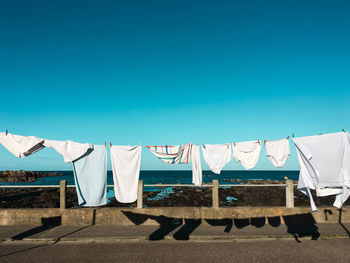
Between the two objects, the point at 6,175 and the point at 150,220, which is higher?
the point at 150,220

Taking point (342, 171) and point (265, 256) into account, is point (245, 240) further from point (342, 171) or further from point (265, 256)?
point (342, 171)

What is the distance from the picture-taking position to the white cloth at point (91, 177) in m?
8.02

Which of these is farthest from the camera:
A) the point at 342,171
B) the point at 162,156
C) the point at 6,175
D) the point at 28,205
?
the point at 6,175

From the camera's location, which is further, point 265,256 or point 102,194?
point 102,194

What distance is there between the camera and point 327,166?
6.35 meters

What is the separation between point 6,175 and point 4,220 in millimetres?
90483

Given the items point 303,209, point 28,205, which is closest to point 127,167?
point 303,209

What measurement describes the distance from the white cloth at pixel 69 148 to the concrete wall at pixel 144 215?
72.1 inches

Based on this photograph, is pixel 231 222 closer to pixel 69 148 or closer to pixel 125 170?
pixel 125 170

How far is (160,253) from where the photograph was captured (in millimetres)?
5668

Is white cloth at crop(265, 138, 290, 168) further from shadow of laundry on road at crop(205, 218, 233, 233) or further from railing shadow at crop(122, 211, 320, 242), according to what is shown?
shadow of laundry on road at crop(205, 218, 233, 233)

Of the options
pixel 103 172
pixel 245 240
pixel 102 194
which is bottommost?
pixel 245 240

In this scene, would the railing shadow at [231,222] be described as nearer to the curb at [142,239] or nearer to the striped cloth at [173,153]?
the curb at [142,239]

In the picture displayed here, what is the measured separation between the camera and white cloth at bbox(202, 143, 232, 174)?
358 inches
